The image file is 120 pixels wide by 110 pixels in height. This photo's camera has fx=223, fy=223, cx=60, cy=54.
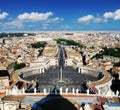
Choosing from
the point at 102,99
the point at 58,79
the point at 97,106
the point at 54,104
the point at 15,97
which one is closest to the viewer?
the point at 97,106

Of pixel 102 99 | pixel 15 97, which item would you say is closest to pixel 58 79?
pixel 15 97

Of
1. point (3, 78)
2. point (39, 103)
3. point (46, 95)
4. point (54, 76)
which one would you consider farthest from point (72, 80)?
point (39, 103)

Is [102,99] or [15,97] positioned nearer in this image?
[102,99]

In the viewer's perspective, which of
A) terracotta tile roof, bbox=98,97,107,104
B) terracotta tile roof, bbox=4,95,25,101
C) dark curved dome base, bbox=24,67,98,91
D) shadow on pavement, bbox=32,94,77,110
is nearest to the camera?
shadow on pavement, bbox=32,94,77,110

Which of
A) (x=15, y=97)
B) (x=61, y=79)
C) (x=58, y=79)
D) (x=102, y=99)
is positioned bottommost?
(x=58, y=79)

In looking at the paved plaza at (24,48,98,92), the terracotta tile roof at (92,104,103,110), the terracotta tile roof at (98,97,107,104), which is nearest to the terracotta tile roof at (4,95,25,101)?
the terracotta tile roof at (92,104,103,110)

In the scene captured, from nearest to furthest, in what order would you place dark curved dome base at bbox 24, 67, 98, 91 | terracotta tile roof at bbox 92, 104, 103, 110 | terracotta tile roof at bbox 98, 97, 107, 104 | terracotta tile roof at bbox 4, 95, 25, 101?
terracotta tile roof at bbox 92, 104, 103, 110 → terracotta tile roof at bbox 98, 97, 107, 104 → terracotta tile roof at bbox 4, 95, 25, 101 → dark curved dome base at bbox 24, 67, 98, 91

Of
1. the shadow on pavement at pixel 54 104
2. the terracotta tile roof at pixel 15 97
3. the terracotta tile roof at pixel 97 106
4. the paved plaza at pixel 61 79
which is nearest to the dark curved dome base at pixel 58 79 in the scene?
the paved plaza at pixel 61 79

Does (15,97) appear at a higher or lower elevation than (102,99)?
higher

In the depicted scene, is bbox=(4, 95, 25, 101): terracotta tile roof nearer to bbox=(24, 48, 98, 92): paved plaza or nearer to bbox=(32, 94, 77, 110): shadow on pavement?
bbox=(32, 94, 77, 110): shadow on pavement

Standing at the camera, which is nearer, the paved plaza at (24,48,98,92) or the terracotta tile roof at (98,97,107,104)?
the terracotta tile roof at (98,97,107,104)

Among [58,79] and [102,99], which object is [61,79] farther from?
[102,99]
